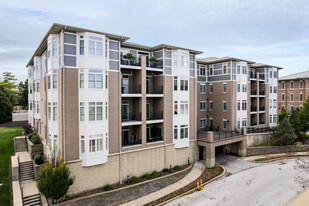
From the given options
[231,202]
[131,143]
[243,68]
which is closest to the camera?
[231,202]

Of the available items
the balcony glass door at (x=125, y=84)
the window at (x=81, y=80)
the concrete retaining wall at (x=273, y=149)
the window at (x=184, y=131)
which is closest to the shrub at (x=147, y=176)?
the window at (x=184, y=131)

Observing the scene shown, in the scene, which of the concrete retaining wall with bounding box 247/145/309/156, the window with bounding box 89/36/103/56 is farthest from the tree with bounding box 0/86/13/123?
the concrete retaining wall with bounding box 247/145/309/156

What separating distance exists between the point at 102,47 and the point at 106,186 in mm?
12447

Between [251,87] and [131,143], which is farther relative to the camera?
[251,87]

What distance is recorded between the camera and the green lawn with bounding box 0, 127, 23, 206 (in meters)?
15.9

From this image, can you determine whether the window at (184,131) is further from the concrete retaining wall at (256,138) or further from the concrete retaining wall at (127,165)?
the concrete retaining wall at (256,138)

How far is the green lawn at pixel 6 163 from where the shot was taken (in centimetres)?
1587

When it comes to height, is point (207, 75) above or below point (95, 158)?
above

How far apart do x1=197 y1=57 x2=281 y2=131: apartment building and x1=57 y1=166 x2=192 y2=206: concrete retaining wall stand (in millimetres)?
14614

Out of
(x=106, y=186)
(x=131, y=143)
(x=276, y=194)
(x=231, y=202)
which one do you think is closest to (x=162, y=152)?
(x=131, y=143)

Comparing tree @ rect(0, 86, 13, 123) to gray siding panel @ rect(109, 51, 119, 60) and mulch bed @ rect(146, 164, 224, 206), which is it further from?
mulch bed @ rect(146, 164, 224, 206)

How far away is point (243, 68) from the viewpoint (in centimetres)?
3116

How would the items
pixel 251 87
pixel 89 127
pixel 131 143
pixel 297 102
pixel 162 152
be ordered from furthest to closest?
pixel 297 102, pixel 251 87, pixel 162 152, pixel 131 143, pixel 89 127

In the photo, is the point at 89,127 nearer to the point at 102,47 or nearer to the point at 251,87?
the point at 102,47
